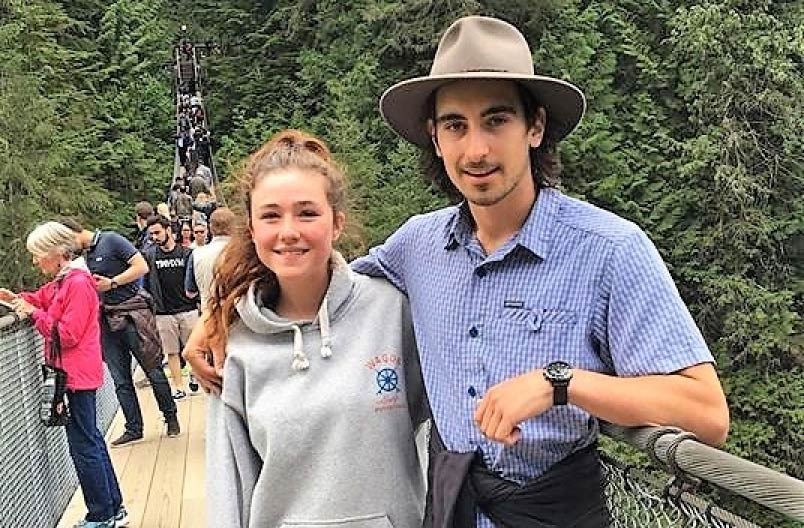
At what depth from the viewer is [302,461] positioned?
5.41 feet

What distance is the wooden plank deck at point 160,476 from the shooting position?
4348 mm

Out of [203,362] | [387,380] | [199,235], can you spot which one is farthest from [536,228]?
[199,235]

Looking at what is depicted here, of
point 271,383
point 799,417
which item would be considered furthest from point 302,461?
point 799,417

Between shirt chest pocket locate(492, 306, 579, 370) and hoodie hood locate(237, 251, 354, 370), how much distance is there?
0.33m

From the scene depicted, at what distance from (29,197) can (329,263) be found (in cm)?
1763

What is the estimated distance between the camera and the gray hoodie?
1.65 meters

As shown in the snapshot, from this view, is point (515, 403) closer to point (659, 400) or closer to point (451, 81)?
point (659, 400)

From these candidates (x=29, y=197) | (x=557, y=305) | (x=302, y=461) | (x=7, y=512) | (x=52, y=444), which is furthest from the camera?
(x=29, y=197)

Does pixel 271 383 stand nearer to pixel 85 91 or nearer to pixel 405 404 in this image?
pixel 405 404

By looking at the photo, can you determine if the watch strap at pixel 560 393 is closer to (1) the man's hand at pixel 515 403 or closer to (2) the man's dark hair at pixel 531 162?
(1) the man's hand at pixel 515 403

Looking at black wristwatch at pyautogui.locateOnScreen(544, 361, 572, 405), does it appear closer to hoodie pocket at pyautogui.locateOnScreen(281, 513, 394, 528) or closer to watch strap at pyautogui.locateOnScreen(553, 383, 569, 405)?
watch strap at pyautogui.locateOnScreen(553, 383, 569, 405)

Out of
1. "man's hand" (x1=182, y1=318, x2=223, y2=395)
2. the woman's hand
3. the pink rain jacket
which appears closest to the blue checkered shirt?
"man's hand" (x1=182, y1=318, x2=223, y2=395)

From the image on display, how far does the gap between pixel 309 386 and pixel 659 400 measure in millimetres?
557

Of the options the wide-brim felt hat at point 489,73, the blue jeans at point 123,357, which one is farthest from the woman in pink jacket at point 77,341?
the wide-brim felt hat at point 489,73
